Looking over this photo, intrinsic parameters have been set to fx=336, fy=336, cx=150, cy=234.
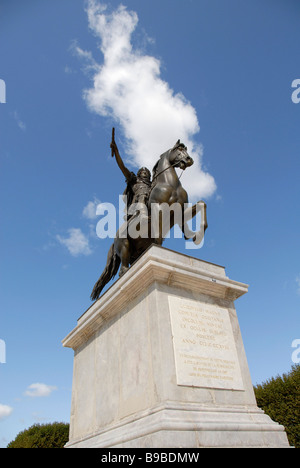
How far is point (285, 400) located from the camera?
1358cm

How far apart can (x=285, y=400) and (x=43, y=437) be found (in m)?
14.5

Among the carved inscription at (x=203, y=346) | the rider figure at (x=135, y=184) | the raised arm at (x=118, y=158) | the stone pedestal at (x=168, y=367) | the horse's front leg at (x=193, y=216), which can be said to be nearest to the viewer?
the stone pedestal at (x=168, y=367)

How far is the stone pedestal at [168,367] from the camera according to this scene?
13.0ft

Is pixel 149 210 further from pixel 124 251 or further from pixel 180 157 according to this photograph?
pixel 180 157

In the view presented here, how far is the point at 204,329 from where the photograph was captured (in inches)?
195

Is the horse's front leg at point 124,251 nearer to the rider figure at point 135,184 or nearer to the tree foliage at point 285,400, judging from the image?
the rider figure at point 135,184

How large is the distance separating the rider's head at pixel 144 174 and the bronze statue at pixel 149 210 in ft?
0.61

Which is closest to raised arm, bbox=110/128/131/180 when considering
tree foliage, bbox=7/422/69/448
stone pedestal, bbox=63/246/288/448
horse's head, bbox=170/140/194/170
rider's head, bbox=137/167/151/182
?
rider's head, bbox=137/167/151/182

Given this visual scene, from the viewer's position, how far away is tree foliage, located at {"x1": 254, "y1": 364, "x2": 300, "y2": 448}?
1256cm

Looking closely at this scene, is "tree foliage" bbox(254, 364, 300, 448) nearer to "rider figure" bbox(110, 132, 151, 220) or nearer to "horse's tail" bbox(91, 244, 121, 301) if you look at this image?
"horse's tail" bbox(91, 244, 121, 301)

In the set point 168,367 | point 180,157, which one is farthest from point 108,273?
point 168,367

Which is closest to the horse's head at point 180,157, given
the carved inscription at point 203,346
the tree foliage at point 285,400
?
the carved inscription at point 203,346

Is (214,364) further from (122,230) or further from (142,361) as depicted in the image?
(122,230)
